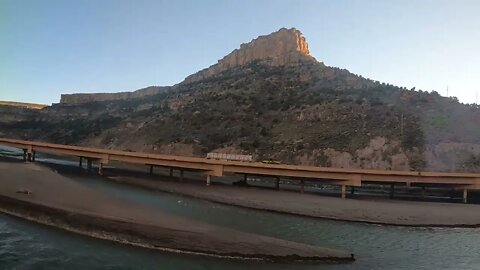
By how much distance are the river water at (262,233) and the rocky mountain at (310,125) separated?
2064 inches

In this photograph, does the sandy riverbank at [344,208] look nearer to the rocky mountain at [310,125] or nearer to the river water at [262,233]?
the river water at [262,233]

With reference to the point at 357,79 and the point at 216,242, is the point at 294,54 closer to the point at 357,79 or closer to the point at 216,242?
the point at 357,79

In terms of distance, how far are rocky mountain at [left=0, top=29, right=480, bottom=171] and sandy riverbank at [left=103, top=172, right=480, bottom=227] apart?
3574cm

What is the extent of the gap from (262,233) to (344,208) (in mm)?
18656

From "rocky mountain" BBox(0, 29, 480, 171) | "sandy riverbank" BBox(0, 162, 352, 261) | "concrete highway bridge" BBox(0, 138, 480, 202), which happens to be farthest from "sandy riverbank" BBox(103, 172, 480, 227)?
"rocky mountain" BBox(0, 29, 480, 171)

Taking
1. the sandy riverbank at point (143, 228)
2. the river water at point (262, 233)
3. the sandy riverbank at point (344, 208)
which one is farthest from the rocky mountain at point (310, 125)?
the sandy riverbank at point (143, 228)

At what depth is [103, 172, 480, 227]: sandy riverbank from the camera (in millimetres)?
39406

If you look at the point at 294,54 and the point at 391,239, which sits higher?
the point at 294,54

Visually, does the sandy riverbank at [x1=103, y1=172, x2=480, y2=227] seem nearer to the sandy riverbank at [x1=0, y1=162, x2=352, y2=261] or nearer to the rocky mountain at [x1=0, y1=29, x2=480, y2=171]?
the sandy riverbank at [x1=0, y1=162, x2=352, y2=261]

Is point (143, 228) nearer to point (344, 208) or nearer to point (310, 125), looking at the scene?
point (344, 208)

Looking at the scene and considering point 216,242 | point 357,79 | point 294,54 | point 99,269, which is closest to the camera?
point 99,269

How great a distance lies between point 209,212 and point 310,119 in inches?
2990

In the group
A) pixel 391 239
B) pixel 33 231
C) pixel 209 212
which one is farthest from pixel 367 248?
pixel 33 231

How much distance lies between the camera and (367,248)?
26.4m
